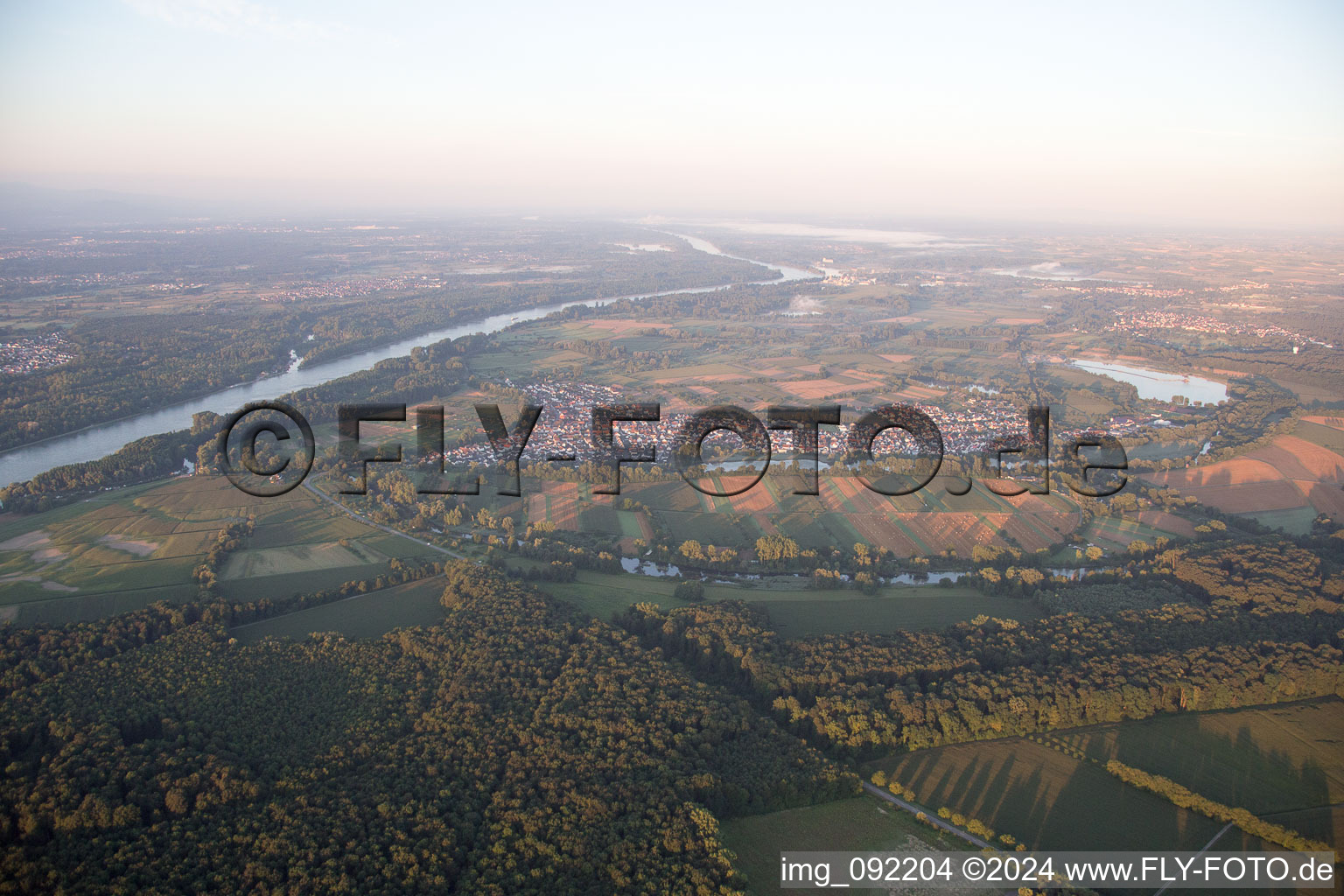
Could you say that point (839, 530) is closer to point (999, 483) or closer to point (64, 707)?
point (999, 483)

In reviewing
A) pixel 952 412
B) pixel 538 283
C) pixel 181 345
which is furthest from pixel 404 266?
pixel 952 412

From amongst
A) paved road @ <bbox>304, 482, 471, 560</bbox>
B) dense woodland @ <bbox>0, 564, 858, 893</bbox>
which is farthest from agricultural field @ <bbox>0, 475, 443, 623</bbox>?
dense woodland @ <bbox>0, 564, 858, 893</bbox>

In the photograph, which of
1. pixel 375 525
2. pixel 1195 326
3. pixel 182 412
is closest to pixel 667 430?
pixel 375 525

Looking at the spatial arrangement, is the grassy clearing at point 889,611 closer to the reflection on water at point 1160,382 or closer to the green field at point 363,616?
the green field at point 363,616

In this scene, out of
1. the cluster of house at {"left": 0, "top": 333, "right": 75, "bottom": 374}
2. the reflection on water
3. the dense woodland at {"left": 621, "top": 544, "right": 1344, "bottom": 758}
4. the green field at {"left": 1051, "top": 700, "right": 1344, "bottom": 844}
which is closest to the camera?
the green field at {"left": 1051, "top": 700, "right": 1344, "bottom": 844}

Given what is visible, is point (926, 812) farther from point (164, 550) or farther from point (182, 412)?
point (182, 412)

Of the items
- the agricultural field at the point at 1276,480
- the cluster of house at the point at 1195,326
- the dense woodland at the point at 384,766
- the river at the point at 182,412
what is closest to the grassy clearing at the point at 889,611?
the dense woodland at the point at 384,766

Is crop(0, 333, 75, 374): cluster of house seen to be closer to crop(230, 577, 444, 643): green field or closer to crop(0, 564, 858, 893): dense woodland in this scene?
crop(230, 577, 444, 643): green field
